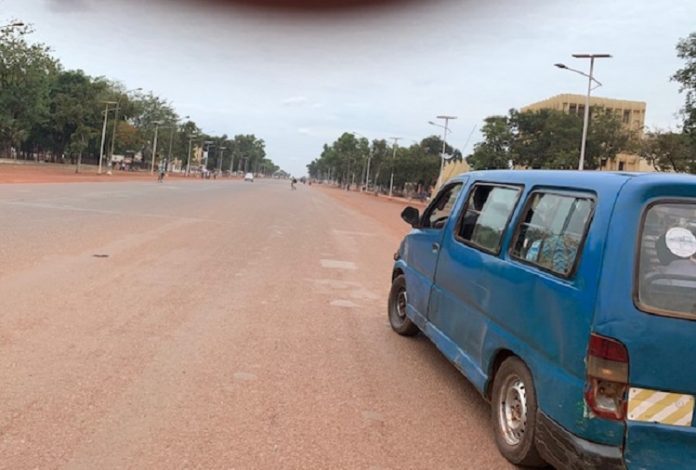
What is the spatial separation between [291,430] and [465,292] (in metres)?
1.61

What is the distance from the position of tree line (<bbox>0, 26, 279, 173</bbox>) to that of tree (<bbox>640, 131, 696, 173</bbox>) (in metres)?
43.8

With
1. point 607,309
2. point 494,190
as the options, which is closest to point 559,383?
point 607,309

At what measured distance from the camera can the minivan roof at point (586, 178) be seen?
10.8 ft

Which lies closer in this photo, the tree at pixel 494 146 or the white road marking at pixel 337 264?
the white road marking at pixel 337 264

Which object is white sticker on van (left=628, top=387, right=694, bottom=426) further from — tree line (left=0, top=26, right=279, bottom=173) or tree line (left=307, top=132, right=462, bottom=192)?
tree line (left=307, top=132, right=462, bottom=192)

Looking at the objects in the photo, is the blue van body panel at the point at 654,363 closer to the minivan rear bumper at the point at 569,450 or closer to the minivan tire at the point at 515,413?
the minivan rear bumper at the point at 569,450

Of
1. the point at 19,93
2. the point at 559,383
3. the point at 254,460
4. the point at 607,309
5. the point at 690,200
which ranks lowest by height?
the point at 254,460

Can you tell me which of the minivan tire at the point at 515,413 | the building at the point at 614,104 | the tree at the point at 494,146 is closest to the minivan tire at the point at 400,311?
the minivan tire at the point at 515,413

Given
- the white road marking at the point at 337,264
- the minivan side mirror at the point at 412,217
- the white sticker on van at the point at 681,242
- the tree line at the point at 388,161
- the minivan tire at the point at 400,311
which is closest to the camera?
the white sticker on van at the point at 681,242

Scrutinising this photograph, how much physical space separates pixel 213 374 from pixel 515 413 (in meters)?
2.35

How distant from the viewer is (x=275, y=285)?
923 cm

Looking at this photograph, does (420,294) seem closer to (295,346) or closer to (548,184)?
(295,346)

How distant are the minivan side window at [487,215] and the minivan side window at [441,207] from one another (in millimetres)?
646

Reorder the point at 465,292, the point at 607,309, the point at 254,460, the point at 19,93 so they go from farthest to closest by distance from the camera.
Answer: the point at 19,93 < the point at 465,292 < the point at 254,460 < the point at 607,309
